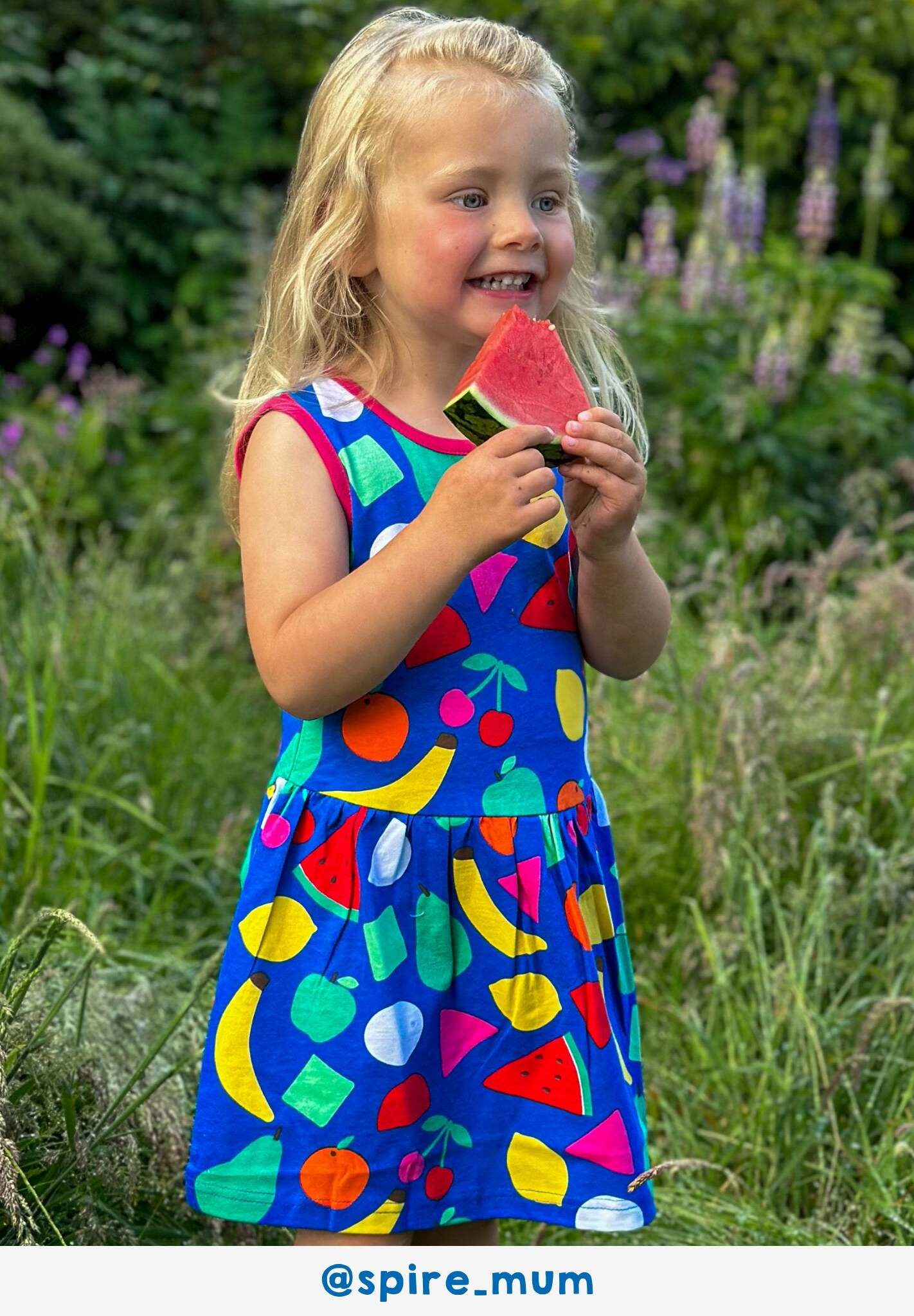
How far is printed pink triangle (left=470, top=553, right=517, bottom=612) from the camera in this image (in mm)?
2146

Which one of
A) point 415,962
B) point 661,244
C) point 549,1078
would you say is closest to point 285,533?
point 415,962

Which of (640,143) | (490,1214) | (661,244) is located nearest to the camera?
(490,1214)

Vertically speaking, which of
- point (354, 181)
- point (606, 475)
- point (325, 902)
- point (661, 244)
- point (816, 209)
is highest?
point (816, 209)

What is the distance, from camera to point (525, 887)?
6.92 feet

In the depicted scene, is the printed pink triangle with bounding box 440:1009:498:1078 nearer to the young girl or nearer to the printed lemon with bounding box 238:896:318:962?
the young girl

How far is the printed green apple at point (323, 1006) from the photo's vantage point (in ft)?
6.84

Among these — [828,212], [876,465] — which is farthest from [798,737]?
[828,212]

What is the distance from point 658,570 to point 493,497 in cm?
332

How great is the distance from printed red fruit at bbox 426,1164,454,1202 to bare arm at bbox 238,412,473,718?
24.4 inches

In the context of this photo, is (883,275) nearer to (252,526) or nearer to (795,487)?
(795,487)

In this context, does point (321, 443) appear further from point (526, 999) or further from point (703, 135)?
point (703, 135)

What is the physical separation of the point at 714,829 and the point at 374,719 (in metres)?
1.39

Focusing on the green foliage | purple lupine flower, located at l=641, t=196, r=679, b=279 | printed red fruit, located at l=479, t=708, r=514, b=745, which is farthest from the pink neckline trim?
the green foliage

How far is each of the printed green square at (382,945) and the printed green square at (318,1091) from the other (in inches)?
5.6
